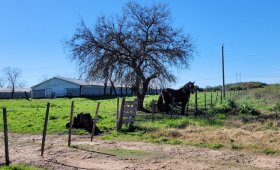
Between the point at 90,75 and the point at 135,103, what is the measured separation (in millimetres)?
14017

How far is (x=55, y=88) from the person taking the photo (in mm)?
88312

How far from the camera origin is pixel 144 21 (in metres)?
35.7

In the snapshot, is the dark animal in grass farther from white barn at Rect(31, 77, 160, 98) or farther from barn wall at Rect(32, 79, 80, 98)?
barn wall at Rect(32, 79, 80, 98)

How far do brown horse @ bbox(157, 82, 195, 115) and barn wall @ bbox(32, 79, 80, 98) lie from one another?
2242 inches

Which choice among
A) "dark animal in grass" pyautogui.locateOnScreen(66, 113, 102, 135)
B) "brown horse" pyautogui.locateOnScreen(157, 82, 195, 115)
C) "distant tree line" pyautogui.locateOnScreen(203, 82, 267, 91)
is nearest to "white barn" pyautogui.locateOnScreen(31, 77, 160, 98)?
"distant tree line" pyautogui.locateOnScreen(203, 82, 267, 91)

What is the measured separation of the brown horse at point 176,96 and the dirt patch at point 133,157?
46.4 ft

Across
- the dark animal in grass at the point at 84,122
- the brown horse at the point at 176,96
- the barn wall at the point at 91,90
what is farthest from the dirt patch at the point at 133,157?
the barn wall at the point at 91,90

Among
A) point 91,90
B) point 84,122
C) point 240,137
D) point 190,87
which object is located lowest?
point 240,137

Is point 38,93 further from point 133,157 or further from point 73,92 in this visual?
point 133,157

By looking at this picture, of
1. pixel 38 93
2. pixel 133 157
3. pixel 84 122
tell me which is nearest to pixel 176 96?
pixel 84 122

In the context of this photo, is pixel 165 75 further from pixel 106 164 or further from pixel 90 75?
pixel 106 164

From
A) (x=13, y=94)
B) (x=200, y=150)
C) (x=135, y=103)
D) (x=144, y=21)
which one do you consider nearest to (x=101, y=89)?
(x=13, y=94)

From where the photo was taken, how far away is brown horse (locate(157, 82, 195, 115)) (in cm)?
2925

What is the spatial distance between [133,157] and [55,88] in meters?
77.9
